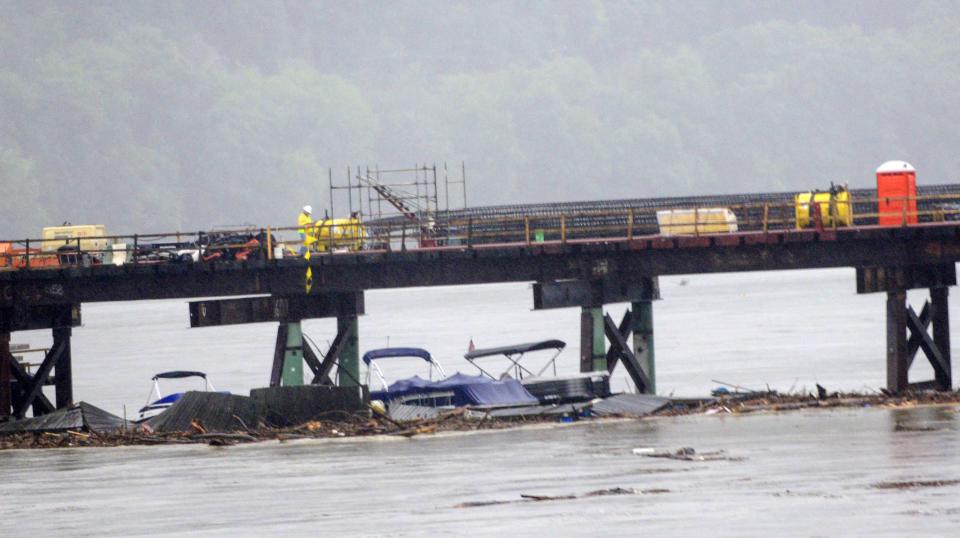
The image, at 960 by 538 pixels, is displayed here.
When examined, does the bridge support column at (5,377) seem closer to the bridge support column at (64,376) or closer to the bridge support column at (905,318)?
the bridge support column at (64,376)

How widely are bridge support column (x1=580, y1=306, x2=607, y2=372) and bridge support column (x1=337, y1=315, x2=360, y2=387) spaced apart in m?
5.87

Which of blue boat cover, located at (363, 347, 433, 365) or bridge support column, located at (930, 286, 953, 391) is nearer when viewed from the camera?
bridge support column, located at (930, 286, 953, 391)

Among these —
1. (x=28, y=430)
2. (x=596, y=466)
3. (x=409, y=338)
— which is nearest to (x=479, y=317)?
(x=409, y=338)

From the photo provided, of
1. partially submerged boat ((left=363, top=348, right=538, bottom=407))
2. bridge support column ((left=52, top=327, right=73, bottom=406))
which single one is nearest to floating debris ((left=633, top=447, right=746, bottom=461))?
partially submerged boat ((left=363, top=348, right=538, bottom=407))

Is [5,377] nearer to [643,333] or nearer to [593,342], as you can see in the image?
[593,342]

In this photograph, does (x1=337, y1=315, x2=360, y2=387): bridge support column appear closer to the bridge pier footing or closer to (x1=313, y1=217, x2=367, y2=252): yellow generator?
(x1=313, y1=217, x2=367, y2=252): yellow generator

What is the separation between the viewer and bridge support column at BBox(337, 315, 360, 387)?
41562 millimetres

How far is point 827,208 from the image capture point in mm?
46344

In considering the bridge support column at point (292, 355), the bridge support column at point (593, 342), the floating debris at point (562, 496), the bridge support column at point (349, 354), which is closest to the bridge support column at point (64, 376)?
the bridge support column at point (292, 355)

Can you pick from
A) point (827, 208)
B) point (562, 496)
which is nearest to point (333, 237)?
point (827, 208)

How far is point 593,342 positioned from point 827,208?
9864mm

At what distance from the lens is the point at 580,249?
40531mm

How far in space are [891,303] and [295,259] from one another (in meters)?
15.1

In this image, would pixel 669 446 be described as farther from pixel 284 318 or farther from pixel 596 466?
pixel 284 318
